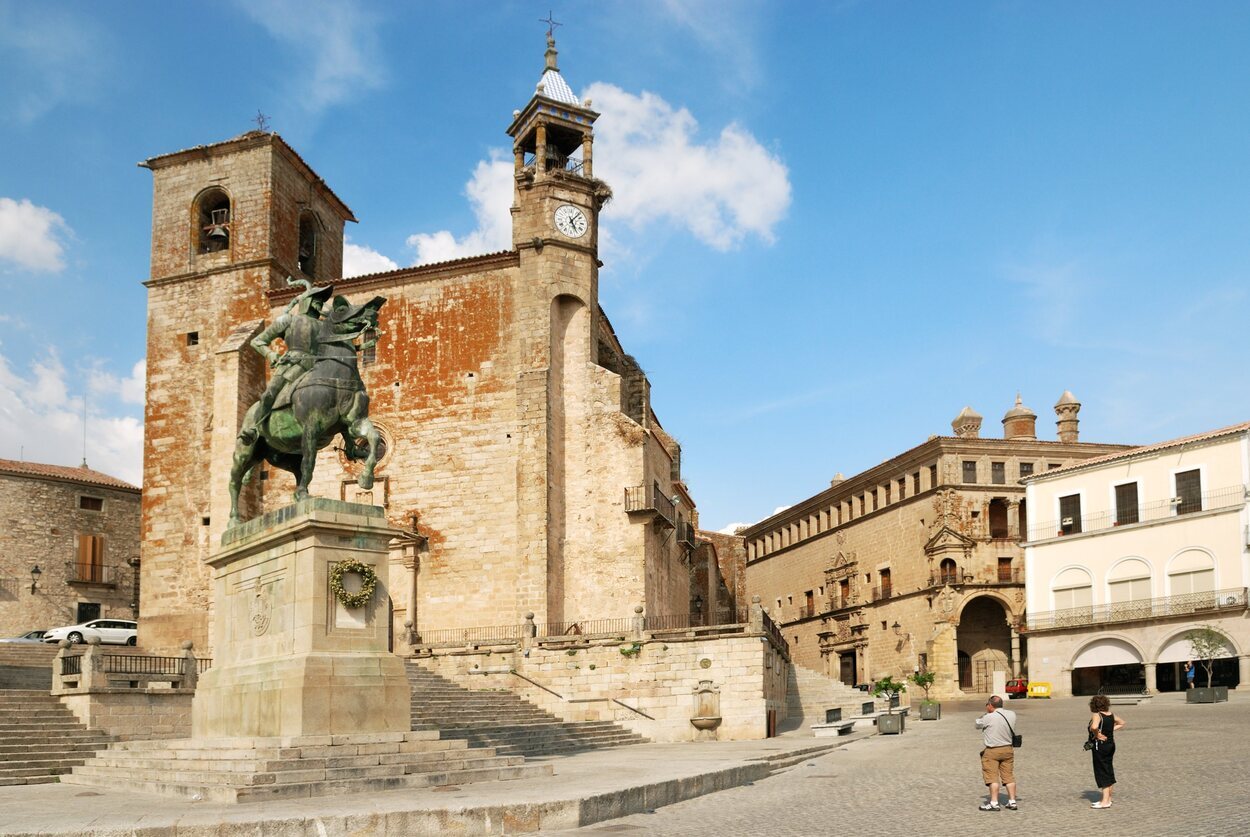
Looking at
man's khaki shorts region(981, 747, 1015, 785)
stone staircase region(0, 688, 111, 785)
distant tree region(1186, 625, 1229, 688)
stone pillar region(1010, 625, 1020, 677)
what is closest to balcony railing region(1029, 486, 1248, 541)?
distant tree region(1186, 625, 1229, 688)

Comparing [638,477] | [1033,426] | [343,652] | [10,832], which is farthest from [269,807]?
[1033,426]

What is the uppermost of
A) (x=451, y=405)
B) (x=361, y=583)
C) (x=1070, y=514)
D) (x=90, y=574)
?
(x=451, y=405)

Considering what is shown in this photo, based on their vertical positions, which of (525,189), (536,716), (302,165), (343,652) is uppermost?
(302,165)

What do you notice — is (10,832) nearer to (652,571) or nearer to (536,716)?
(536,716)

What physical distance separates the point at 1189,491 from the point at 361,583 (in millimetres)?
32251

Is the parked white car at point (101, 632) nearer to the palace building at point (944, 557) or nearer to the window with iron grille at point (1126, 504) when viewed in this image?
the palace building at point (944, 557)

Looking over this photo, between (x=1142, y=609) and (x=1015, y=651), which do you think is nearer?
(x=1142, y=609)

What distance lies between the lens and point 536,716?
82.7ft

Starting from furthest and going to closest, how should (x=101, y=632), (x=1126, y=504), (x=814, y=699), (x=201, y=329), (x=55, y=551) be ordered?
1. (x=1126, y=504)
2. (x=55, y=551)
3. (x=201, y=329)
4. (x=101, y=632)
5. (x=814, y=699)

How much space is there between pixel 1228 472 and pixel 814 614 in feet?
82.6

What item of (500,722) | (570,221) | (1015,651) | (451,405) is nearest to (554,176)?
(570,221)

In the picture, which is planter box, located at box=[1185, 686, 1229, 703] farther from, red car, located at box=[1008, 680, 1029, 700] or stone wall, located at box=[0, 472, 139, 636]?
stone wall, located at box=[0, 472, 139, 636]

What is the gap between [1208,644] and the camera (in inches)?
1362

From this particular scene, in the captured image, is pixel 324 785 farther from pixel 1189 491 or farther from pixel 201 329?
pixel 1189 491
